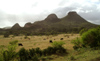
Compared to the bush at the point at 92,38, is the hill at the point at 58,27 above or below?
above

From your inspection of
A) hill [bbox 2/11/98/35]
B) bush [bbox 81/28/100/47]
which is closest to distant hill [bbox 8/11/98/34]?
hill [bbox 2/11/98/35]

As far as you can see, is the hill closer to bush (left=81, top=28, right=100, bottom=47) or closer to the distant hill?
the distant hill

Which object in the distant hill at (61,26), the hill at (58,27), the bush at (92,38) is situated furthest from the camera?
the distant hill at (61,26)

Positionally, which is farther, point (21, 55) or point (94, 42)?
point (94, 42)

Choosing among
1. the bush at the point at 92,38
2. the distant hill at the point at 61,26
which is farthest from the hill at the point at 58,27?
the bush at the point at 92,38

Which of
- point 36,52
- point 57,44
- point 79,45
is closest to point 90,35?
point 79,45

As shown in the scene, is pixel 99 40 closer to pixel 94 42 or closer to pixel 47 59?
pixel 94 42

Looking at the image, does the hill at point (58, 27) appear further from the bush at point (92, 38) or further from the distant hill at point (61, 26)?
the bush at point (92, 38)

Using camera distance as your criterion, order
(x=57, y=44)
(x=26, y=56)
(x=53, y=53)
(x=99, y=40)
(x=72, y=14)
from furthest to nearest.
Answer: (x=72, y=14) < (x=57, y=44) < (x=53, y=53) < (x=99, y=40) < (x=26, y=56)

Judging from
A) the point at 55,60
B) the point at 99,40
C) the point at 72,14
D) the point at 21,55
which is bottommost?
the point at 55,60

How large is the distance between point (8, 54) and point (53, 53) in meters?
6.57

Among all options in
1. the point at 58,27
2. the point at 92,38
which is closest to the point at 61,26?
the point at 58,27

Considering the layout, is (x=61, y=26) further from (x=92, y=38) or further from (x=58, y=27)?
(x=92, y=38)

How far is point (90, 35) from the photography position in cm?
1234
